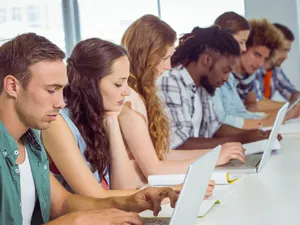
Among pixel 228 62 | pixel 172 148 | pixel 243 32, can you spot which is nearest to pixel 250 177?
pixel 172 148

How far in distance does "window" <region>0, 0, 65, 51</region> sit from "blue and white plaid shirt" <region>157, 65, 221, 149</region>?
0.61 metres

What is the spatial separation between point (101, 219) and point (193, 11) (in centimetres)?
251

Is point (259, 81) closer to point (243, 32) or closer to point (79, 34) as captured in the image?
point (243, 32)

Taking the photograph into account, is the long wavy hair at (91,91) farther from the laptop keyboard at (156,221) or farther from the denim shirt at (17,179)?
the laptop keyboard at (156,221)

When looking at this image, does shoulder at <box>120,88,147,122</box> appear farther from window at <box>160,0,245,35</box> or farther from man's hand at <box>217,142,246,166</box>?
window at <box>160,0,245,35</box>

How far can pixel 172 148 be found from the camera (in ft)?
12.0

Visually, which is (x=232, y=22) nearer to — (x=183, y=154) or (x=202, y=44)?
(x=202, y=44)

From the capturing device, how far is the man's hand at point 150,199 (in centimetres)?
196

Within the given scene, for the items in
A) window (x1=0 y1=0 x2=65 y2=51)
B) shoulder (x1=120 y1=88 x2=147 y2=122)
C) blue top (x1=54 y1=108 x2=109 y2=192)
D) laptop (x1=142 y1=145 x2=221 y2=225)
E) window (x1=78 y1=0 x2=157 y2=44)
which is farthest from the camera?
window (x1=78 y1=0 x2=157 y2=44)

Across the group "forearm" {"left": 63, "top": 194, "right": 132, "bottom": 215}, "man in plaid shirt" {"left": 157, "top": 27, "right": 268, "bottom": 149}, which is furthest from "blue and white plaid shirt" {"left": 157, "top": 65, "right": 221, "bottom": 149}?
"forearm" {"left": 63, "top": 194, "right": 132, "bottom": 215}

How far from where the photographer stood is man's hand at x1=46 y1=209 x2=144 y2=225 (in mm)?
1744

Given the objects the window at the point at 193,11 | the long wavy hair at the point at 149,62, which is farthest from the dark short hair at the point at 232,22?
the long wavy hair at the point at 149,62

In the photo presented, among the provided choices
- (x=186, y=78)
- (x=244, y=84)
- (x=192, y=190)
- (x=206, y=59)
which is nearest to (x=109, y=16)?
(x=186, y=78)

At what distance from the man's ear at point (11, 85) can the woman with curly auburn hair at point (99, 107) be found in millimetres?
531
